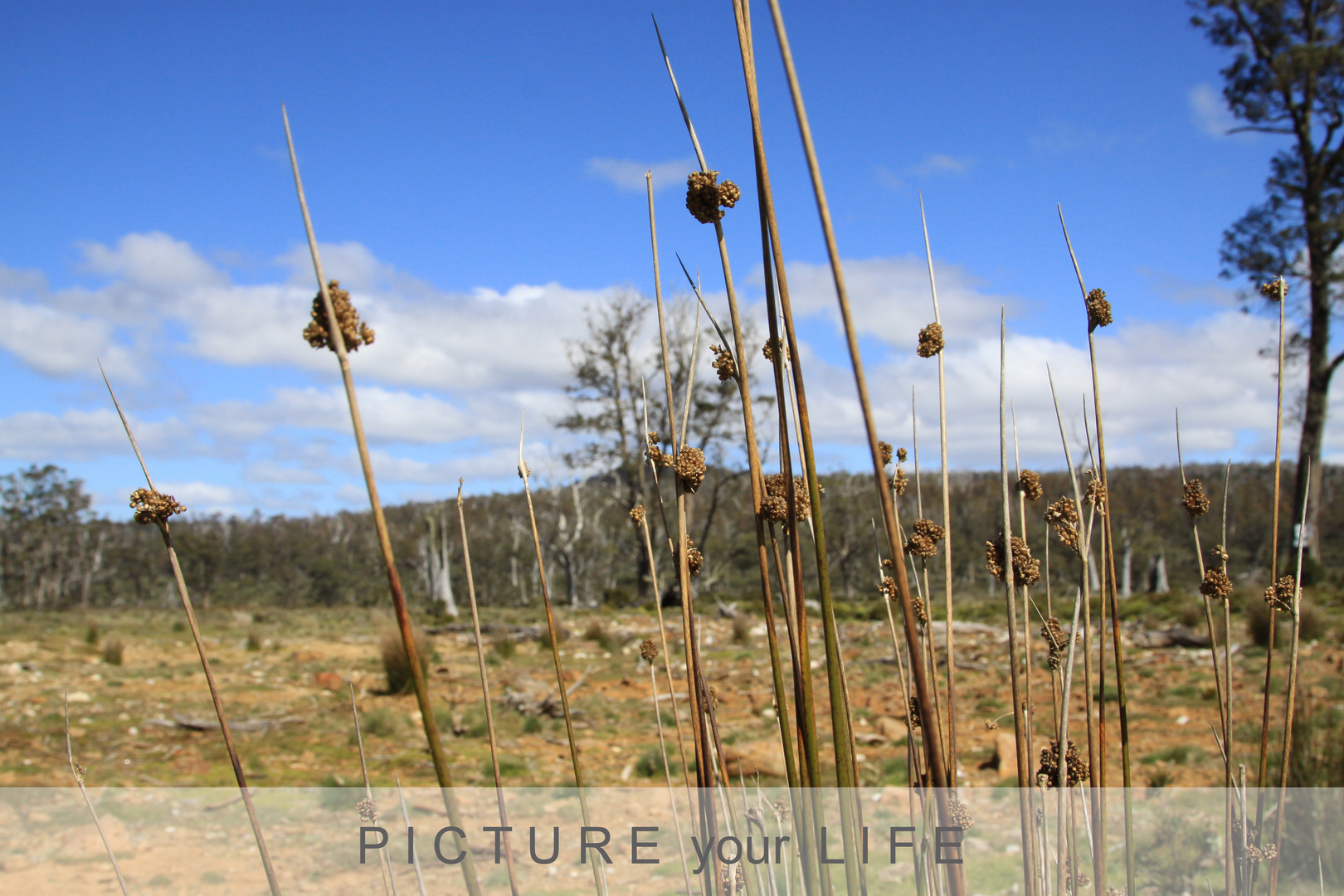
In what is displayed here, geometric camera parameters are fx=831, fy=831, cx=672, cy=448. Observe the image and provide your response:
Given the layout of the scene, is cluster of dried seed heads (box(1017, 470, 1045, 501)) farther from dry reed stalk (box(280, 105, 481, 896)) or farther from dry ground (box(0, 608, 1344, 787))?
dry ground (box(0, 608, 1344, 787))

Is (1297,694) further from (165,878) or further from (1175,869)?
(165,878)

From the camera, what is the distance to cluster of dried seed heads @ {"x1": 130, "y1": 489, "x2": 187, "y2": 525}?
2.02ft

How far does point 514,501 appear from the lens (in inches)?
1912

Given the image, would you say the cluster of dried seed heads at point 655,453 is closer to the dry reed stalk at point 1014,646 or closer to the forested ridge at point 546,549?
the dry reed stalk at point 1014,646

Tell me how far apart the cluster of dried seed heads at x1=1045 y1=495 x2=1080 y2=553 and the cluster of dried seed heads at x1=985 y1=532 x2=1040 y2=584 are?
0.04 m

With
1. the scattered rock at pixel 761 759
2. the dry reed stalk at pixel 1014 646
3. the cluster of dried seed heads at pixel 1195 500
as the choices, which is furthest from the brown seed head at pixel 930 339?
the scattered rock at pixel 761 759

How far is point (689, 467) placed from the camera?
71 cm

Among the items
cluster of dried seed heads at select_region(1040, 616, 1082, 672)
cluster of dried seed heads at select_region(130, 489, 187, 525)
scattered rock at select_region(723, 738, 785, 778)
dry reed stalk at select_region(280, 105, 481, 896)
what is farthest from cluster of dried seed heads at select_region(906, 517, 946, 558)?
scattered rock at select_region(723, 738, 785, 778)

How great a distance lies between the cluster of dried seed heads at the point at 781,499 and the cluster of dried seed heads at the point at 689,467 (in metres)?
0.07

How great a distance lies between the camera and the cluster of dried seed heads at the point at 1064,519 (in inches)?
35.5

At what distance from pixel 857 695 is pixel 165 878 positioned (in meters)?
5.50

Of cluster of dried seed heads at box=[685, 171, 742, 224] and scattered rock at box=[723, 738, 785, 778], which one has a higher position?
cluster of dried seed heads at box=[685, 171, 742, 224]

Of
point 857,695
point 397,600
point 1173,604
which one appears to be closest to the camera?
point 397,600

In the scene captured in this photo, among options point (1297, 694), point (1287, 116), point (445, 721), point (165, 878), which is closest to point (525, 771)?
point (445, 721)
